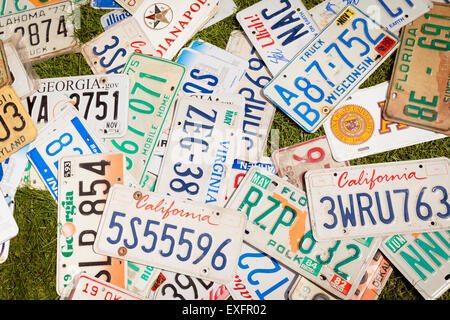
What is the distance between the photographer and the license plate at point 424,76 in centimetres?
364

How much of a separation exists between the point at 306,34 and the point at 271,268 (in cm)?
219

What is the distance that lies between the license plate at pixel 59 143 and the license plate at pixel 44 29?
2.53 feet

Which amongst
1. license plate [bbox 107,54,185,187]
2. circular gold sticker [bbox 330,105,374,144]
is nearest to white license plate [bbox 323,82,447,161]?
circular gold sticker [bbox 330,105,374,144]

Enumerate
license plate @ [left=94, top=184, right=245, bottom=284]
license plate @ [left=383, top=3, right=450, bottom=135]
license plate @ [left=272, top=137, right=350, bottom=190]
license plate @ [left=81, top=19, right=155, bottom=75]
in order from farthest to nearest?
1. license plate @ [left=81, top=19, right=155, bottom=75]
2. license plate @ [left=272, top=137, right=350, bottom=190]
3. license plate @ [left=383, top=3, right=450, bottom=135]
4. license plate @ [left=94, top=184, right=245, bottom=284]

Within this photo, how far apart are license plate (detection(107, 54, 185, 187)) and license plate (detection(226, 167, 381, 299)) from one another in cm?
92

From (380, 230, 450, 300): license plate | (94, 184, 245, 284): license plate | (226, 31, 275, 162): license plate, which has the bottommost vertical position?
(94, 184, 245, 284): license plate

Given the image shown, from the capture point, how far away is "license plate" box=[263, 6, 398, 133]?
12.1 feet

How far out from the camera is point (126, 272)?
3561mm

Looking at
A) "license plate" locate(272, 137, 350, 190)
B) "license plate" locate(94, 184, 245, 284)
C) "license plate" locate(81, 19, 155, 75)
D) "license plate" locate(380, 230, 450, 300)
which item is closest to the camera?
"license plate" locate(94, 184, 245, 284)

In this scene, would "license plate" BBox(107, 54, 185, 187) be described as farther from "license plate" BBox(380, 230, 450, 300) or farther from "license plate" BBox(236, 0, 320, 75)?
"license plate" BBox(380, 230, 450, 300)

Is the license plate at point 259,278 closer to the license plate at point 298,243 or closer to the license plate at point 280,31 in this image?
the license plate at point 298,243

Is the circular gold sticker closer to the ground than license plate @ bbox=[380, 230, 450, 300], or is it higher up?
higher up
